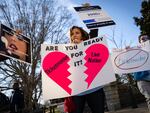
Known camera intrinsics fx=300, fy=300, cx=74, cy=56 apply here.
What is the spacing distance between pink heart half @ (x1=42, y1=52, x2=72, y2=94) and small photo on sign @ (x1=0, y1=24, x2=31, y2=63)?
3.28 feet

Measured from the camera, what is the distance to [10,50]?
4875mm

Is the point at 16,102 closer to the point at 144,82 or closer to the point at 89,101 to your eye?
the point at 144,82

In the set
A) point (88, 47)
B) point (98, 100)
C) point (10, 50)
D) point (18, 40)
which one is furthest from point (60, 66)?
point (18, 40)

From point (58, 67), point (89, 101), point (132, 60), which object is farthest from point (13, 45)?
point (132, 60)

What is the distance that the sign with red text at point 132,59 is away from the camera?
541 cm

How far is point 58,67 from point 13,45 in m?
1.46

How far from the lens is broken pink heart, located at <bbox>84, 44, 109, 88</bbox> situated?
12.4 ft

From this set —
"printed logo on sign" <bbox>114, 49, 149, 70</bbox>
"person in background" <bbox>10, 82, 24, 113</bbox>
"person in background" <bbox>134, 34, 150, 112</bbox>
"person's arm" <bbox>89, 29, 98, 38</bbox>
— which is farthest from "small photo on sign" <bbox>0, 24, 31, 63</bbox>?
"person in background" <bbox>10, 82, 24, 113</bbox>

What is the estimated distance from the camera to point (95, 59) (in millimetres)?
3889

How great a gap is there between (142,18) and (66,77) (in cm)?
2006

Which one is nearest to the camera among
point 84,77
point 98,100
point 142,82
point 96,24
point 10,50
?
point 98,100

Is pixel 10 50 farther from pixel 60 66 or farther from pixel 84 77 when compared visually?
pixel 84 77

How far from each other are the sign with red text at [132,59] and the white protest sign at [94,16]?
128 centimetres

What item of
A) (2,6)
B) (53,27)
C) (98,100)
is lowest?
(98,100)
